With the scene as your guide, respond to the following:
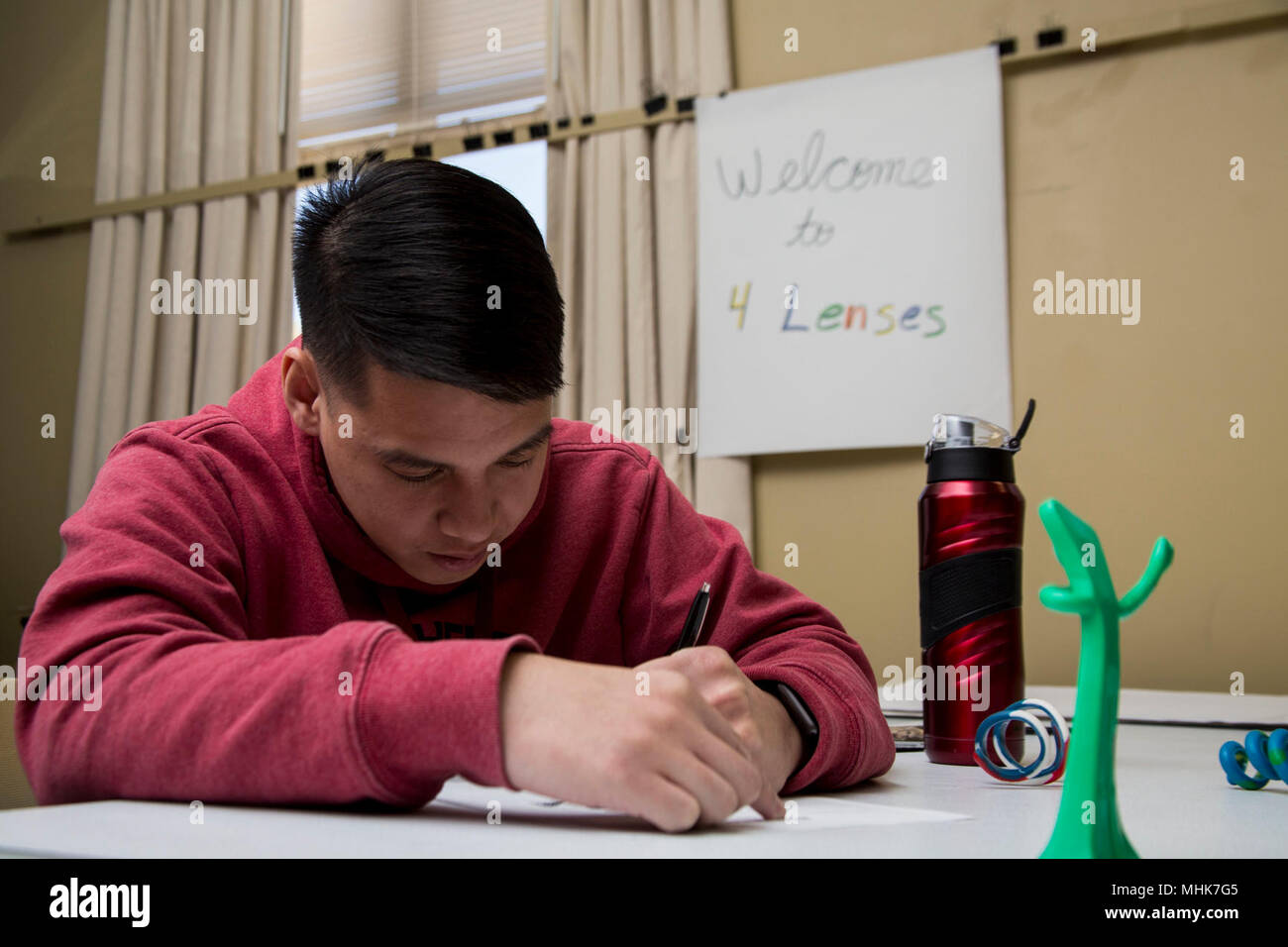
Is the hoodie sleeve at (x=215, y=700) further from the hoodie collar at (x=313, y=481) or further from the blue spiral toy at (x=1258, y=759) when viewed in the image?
the blue spiral toy at (x=1258, y=759)

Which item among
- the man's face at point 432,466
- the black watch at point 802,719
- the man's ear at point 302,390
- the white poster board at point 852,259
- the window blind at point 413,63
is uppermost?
the window blind at point 413,63

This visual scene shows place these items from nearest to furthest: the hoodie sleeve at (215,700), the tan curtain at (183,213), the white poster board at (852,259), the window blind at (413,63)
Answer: the hoodie sleeve at (215,700), the white poster board at (852,259), the window blind at (413,63), the tan curtain at (183,213)

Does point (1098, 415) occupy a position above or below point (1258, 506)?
above

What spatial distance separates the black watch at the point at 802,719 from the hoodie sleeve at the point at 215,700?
234mm

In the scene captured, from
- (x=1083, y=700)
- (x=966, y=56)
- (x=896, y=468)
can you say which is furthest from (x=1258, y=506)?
(x=1083, y=700)

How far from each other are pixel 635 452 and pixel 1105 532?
1202mm

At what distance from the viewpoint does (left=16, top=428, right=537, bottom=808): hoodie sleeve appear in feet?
1.69

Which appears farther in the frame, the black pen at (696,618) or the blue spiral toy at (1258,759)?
the black pen at (696,618)

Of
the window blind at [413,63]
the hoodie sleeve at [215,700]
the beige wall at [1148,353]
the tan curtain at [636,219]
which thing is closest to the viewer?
the hoodie sleeve at [215,700]

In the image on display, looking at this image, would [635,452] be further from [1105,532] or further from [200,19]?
[200,19]

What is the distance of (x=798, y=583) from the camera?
2178mm

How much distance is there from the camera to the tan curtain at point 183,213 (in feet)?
8.84

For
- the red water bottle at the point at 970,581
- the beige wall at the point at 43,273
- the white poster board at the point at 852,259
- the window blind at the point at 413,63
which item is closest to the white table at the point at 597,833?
the red water bottle at the point at 970,581

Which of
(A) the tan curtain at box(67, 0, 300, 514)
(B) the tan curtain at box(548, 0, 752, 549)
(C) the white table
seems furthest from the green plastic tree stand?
(A) the tan curtain at box(67, 0, 300, 514)
